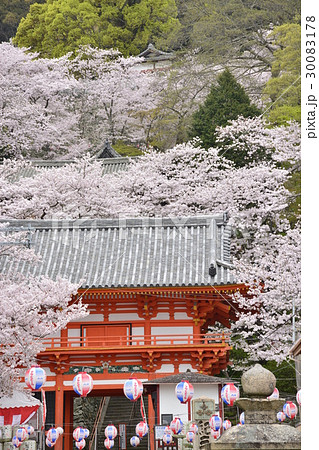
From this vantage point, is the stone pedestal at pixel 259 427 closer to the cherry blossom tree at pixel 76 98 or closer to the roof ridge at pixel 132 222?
the roof ridge at pixel 132 222

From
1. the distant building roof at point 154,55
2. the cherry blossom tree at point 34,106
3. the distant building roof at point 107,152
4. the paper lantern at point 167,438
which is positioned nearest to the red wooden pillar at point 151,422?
the paper lantern at point 167,438

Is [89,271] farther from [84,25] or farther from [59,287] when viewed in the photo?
[84,25]

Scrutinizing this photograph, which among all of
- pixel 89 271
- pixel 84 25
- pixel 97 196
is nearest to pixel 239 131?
pixel 97 196

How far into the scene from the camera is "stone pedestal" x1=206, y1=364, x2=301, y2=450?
5.38 metres

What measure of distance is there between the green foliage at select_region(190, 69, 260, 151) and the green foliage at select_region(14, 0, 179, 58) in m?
15.9

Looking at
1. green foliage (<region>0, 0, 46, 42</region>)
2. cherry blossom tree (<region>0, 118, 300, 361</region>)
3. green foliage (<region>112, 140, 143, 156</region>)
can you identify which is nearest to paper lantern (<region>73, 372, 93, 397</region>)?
cherry blossom tree (<region>0, 118, 300, 361</region>)

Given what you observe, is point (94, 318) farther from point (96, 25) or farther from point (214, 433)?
Answer: point (96, 25)

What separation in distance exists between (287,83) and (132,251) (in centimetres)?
1356

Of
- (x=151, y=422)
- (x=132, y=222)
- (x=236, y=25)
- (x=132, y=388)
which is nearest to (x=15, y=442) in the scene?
(x=132, y=388)

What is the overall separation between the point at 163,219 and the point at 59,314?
20.5 feet

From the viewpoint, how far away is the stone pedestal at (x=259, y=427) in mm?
5379

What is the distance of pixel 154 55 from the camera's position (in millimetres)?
52219

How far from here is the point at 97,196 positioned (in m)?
28.4

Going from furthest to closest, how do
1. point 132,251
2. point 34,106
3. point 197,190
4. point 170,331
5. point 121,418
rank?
point 34,106
point 197,190
point 121,418
point 132,251
point 170,331
